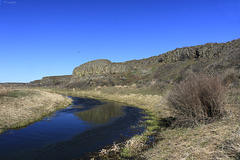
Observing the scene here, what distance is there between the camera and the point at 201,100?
9.23m

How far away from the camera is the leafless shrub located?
8.71 metres

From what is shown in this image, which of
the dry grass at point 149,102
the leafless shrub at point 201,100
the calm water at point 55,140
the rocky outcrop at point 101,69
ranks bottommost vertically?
the calm water at point 55,140

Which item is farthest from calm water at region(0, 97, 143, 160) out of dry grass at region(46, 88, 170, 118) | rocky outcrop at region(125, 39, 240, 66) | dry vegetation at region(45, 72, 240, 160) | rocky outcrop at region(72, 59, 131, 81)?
rocky outcrop at region(72, 59, 131, 81)

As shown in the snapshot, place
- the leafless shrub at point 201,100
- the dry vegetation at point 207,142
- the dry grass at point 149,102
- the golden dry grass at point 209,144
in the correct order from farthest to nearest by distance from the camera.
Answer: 1. the dry grass at point 149,102
2. the leafless shrub at point 201,100
3. the dry vegetation at point 207,142
4. the golden dry grass at point 209,144

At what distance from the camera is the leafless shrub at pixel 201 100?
28.6 ft

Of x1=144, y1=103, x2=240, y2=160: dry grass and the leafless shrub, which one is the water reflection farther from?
x1=144, y1=103, x2=240, y2=160: dry grass

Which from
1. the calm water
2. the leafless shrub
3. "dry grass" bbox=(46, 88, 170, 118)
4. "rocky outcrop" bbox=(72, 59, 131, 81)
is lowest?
the calm water

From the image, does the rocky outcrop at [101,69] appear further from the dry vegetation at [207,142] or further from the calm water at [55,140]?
the dry vegetation at [207,142]

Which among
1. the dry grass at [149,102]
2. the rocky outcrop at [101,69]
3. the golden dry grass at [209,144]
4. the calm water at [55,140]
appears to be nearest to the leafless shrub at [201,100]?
the golden dry grass at [209,144]

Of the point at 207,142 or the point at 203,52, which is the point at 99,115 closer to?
the point at 207,142

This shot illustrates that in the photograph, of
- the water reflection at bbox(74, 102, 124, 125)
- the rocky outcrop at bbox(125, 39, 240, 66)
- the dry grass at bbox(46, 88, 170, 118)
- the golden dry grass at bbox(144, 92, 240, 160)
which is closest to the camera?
the golden dry grass at bbox(144, 92, 240, 160)

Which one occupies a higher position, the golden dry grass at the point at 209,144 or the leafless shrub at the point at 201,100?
the leafless shrub at the point at 201,100

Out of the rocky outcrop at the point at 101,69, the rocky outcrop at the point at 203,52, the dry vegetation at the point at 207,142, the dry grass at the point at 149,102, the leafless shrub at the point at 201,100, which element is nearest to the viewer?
the dry vegetation at the point at 207,142

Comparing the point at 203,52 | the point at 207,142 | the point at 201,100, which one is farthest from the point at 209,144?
the point at 203,52
